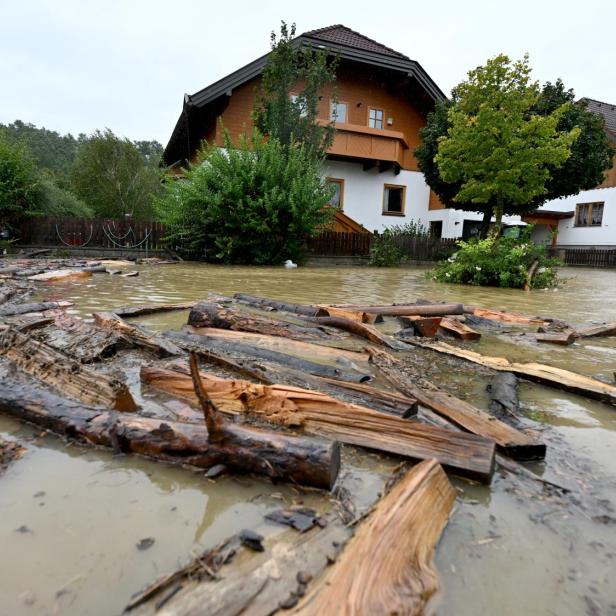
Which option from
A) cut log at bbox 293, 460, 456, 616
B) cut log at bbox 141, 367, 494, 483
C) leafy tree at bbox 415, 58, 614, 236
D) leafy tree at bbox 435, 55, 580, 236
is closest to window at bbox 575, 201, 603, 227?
leafy tree at bbox 415, 58, 614, 236

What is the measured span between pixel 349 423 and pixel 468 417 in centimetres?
60

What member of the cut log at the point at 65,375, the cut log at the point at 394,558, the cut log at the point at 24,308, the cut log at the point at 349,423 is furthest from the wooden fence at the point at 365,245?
the cut log at the point at 394,558

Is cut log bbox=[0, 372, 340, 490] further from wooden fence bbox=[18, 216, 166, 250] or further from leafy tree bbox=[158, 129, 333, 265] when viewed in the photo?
wooden fence bbox=[18, 216, 166, 250]

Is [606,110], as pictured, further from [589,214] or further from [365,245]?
[365,245]

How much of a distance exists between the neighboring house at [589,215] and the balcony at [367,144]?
1187 cm

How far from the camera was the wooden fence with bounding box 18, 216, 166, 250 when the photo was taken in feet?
58.6

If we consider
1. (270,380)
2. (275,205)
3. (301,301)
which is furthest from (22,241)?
(270,380)

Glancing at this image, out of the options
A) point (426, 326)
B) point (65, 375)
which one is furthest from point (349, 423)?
point (426, 326)

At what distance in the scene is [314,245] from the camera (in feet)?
66.8

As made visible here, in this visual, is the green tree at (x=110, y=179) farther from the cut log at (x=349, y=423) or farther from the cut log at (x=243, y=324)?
the cut log at (x=349, y=423)

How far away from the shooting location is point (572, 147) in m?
19.0

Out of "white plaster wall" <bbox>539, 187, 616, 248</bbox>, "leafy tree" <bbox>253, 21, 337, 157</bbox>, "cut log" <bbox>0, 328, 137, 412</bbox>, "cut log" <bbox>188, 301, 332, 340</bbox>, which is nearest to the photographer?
"cut log" <bbox>0, 328, 137, 412</bbox>

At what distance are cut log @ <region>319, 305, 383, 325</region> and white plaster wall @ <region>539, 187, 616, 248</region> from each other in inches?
1079

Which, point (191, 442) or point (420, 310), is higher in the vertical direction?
point (420, 310)
